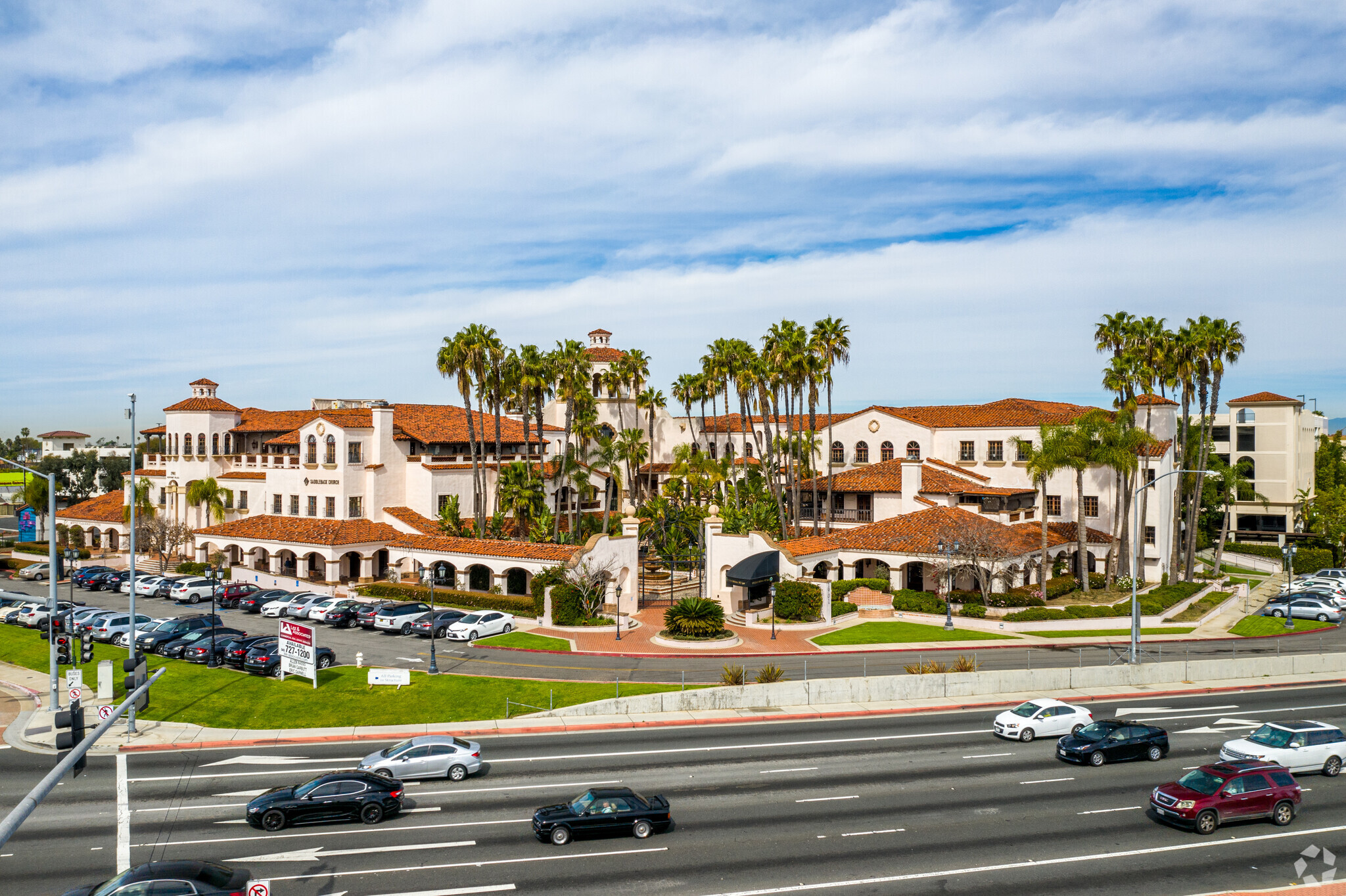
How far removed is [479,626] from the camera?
5022 centimetres

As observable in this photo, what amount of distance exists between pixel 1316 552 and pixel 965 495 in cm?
3848

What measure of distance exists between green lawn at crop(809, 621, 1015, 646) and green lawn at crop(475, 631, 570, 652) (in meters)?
14.0

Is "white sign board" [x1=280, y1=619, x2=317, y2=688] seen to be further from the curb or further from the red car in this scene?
the red car

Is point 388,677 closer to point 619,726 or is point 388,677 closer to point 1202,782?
point 619,726

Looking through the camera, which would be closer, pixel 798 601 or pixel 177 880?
pixel 177 880

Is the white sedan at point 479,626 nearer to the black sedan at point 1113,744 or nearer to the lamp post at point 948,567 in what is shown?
the lamp post at point 948,567

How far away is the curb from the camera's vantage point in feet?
106

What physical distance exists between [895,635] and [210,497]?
188 ft

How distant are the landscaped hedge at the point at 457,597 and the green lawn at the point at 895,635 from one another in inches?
721

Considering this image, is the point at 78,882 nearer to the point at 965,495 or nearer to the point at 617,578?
the point at 617,578

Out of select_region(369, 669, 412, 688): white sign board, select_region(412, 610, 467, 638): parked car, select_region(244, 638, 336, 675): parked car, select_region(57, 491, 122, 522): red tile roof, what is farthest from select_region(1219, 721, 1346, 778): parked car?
select_region(57, 491, 122, 522): red tile roof

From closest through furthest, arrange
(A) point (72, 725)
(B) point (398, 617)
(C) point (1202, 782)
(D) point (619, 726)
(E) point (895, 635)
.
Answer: (A) point (72, 725) → (C) point (1202, 782) → (D) point (619, 726) → (E) point (895, 635) → (B) point (398, 617)

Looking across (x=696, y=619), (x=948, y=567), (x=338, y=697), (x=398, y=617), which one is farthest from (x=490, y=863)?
(x=948, y=567)

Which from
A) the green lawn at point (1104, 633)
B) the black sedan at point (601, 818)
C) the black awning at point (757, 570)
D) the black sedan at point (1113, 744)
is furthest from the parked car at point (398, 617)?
the green lawn at point (1104, 633)
